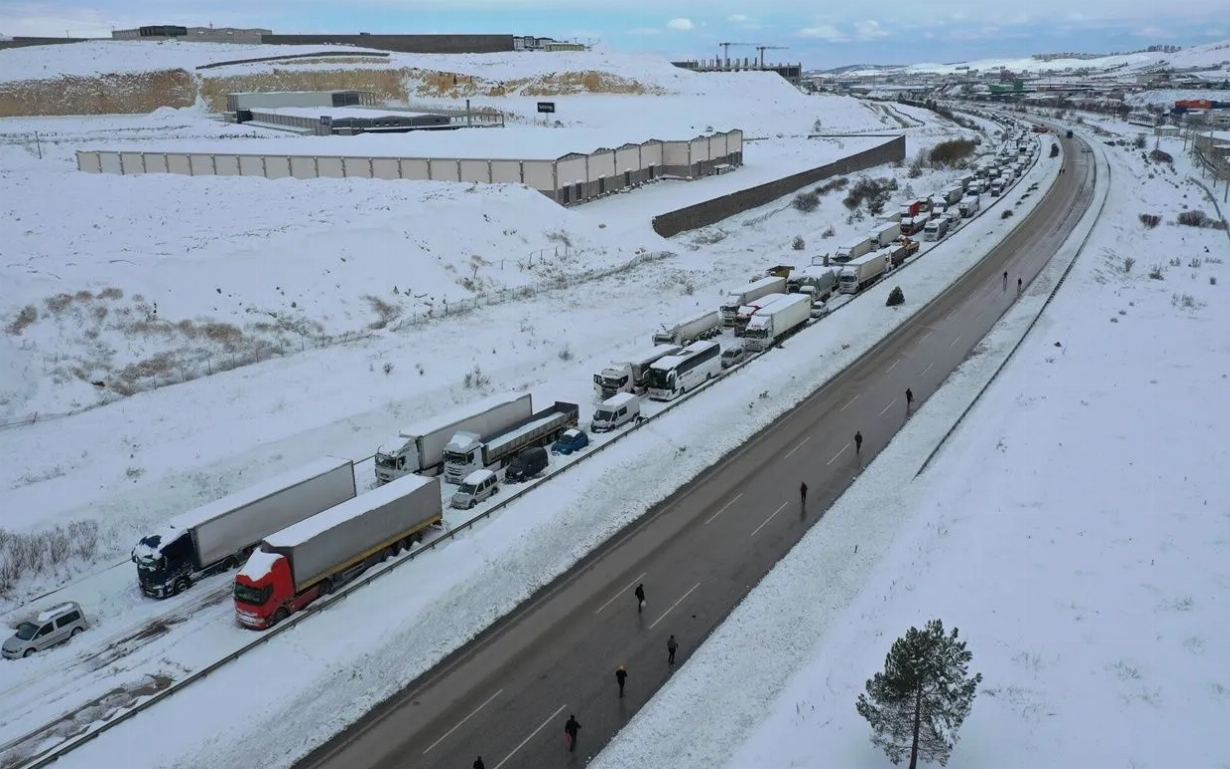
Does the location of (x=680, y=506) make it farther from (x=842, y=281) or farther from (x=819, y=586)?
(x=842, y=281)

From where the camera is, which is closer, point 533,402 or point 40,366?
point 40,366

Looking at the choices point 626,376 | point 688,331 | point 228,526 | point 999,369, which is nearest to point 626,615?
point 228,526

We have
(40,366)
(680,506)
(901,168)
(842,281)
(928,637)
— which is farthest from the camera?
(901,168)

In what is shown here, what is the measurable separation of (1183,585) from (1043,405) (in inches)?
511

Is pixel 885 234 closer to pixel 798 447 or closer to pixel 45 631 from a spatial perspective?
pixel 798 447

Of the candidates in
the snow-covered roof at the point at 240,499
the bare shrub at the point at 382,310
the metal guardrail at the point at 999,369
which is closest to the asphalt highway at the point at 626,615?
the metal guardrail at the point at 999,369

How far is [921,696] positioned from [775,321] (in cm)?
2767

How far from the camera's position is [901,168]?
10450 centimetres

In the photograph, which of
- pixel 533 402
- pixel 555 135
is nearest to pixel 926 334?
pixel 533 402

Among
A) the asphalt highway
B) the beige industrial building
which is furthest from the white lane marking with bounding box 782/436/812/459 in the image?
the beige industrial building

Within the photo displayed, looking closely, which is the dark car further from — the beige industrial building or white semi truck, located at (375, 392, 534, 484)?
the beige industrial building

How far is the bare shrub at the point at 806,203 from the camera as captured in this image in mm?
76812

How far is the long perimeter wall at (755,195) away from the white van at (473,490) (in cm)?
3937

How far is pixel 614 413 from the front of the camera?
32531mm
